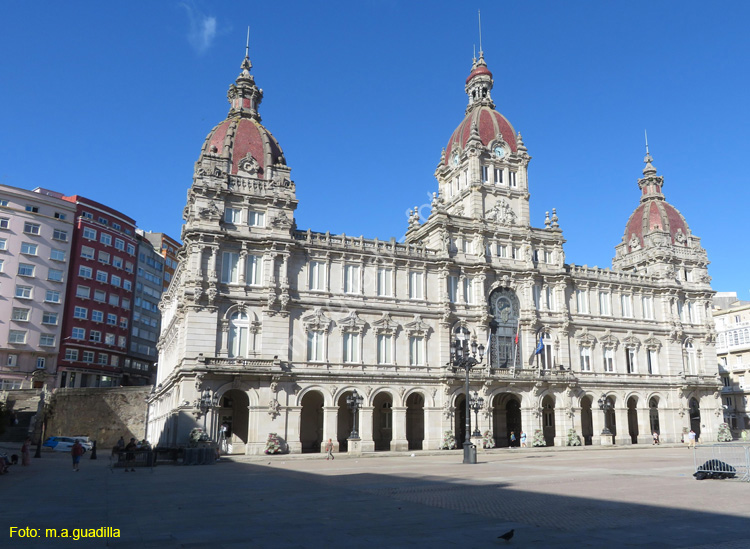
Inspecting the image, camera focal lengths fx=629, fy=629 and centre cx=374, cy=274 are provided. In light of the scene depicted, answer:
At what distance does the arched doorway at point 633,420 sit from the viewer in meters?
69.6

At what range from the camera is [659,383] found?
6981 cm

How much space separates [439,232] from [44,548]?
2020 inches

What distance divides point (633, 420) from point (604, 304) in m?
14.5

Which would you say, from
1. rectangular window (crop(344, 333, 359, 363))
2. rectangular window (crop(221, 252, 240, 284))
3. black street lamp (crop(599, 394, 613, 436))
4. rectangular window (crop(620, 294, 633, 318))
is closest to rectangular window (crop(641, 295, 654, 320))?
rectangular window (crop(620, 294, 633, 318))

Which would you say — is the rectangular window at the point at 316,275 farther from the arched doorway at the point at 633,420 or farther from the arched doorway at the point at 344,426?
the arched doorway at the point at 633,420

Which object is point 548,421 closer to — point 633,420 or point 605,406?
point 605,406

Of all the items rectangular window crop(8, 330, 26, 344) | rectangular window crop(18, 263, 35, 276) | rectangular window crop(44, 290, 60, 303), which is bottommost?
rectangular window crop(8, 330, 26, 344)

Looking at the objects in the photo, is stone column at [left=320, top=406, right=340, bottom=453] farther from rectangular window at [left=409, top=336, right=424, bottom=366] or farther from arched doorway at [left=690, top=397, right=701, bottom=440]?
arched doorway at [left=690, top=397, right=701, bottom=440]

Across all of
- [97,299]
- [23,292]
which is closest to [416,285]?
[97,299]

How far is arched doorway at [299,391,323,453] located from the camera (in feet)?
185

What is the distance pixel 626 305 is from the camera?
71688 millimetres

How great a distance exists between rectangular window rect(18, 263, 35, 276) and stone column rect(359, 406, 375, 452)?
53866mm

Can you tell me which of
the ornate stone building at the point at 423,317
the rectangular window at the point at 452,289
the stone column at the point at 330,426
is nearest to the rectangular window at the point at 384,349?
the ornate stone building at the point at 423,317

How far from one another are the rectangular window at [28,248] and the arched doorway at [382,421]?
53457mm
